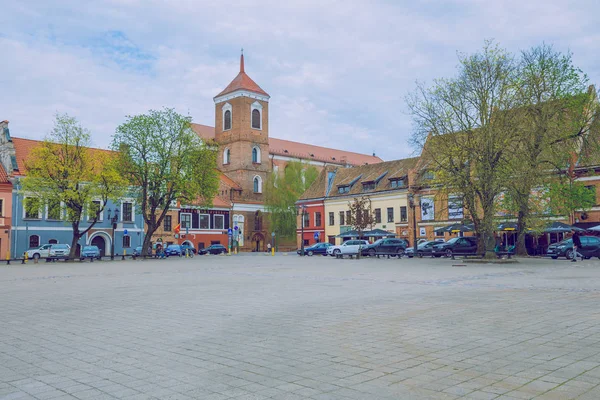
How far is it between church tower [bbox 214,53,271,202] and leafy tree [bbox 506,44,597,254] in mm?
54515

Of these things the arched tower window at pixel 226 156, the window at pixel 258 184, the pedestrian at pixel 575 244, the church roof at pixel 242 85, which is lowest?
the pedestrian at pixel 575 244

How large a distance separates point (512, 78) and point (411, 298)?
24377mm

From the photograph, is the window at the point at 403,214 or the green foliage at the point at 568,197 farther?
the window at the point at 403,214

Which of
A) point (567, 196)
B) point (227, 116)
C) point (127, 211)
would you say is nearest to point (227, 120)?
point (227, 116)

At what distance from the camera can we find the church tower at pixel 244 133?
86.1 meters

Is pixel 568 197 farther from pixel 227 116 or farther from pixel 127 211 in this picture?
pixel 227 116

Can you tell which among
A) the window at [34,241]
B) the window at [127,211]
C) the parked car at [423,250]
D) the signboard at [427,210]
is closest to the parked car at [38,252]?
the window at [34,241]

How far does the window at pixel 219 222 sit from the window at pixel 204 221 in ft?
4.34

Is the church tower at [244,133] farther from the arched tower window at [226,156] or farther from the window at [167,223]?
the window at [167,223]

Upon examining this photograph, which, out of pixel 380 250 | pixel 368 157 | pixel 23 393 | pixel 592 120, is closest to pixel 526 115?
pixel 592 120

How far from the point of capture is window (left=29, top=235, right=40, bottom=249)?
179 feet

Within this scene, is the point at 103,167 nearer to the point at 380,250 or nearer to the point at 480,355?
the point at 380,250

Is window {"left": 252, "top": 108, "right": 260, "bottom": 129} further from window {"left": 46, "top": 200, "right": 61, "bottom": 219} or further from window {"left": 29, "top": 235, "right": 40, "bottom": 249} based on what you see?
window {"left": 46, "top": 200, "right": 61, "bottom": 219}

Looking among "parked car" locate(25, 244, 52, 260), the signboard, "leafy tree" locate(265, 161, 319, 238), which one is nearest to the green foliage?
the signboard
